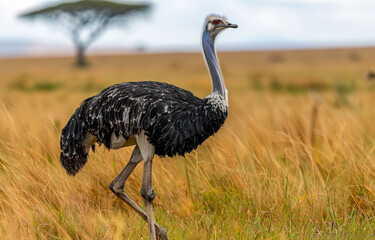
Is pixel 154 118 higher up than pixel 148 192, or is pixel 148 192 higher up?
pixel 154 118

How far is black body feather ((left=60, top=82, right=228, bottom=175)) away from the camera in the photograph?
3.36 m

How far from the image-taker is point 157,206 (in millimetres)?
4410

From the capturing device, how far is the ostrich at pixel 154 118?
11.0 ft

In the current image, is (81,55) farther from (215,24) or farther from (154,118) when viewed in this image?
(154,118)

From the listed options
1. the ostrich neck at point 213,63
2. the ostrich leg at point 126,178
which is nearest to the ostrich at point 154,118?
the ostrich neck at point 213,63

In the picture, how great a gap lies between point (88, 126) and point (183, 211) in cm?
111

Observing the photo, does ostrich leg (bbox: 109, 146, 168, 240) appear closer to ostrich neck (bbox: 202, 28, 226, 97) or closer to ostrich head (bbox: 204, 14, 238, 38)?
ostrich neck (bbox: 202, 28, 226, 97)

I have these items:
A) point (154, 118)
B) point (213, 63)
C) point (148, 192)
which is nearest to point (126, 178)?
point (148, 192)

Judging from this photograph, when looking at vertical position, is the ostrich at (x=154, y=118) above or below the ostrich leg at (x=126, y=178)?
above

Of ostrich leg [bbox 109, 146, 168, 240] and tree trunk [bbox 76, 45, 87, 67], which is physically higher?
ostrich leg [bbox 109, 146, 168, 240]

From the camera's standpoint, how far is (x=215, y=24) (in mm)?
3568

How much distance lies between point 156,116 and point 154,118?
22 mm

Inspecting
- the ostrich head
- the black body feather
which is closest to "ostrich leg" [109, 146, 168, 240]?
the black body feather

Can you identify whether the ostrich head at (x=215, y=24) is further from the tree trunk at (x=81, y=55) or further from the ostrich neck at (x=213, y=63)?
the tree trunk at (x=81, y=55)
